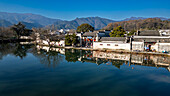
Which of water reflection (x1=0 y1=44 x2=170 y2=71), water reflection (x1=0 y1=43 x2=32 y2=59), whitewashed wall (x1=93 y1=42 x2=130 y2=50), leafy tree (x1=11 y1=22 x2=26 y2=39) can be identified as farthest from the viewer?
leafy tree (x1=11 y1=22 x2=26 y2=39)

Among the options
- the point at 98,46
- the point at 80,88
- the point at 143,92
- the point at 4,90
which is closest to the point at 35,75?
the point at 4,90

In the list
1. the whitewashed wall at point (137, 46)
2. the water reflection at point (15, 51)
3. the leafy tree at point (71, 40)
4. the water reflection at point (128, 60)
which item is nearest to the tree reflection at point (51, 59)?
the water reflection at point (128, 60)

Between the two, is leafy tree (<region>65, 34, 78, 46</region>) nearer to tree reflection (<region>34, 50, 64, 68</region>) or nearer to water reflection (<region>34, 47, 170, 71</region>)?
tree reflection (<region>34, 50, 64, 68</region>)

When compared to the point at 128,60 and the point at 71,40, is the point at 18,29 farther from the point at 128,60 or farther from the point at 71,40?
the point at 128,60

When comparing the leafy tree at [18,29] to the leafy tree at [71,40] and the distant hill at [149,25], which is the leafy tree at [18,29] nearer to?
the leafy tree at [71,40]

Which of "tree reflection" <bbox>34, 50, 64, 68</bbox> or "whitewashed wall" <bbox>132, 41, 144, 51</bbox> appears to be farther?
"whitewashed wall" <bbox>132, 41, 144, 51</bbox>

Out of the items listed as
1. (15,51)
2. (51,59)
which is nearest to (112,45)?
(51,59)

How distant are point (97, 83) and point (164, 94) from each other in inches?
194

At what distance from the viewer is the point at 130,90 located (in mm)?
9586

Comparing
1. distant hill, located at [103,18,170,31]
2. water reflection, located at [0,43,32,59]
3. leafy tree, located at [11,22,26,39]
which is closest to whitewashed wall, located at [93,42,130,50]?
water reflection, located at [0,43,32,59]

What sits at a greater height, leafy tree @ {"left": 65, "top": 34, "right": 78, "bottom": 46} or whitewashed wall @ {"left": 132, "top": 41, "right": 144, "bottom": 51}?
leafy tree @ {"left": 65, "top": 34, "right": 78, "bottom": 46}

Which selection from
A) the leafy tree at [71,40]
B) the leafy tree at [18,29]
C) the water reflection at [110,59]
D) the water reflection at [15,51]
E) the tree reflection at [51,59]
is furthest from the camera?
the leafy tree at [18,29]

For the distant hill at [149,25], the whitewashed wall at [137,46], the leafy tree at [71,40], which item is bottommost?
the whitewashed wall at [137,46]

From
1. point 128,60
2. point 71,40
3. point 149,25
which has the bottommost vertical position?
point 128,60
